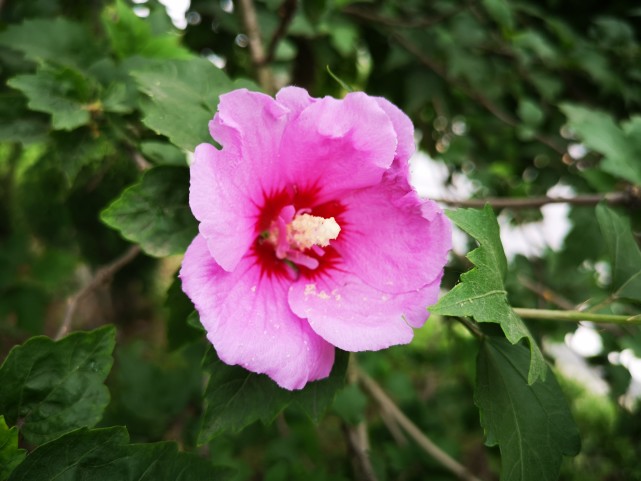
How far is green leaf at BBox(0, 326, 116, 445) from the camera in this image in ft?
2.88

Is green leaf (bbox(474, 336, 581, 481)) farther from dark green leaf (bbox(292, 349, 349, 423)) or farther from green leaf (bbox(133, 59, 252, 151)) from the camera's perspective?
green leaf (bbox(133, 59, 252, 151))

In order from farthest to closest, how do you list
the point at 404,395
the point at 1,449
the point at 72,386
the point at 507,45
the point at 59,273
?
1. the point at 59,273
2. the point at 404,395
3. the point at 507,45
4. the point at 72,386
5. the point at 1,449

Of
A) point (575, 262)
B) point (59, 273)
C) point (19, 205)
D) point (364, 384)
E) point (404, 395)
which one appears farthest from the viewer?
point (19, 205)

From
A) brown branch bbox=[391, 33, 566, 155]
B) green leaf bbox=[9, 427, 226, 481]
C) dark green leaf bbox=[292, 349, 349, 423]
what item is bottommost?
brown branch bbox=[391, 33, 566, 155]

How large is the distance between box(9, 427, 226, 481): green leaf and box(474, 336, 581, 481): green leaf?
20.6 inches

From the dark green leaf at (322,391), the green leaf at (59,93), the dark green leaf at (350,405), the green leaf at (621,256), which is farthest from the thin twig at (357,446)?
the green leaf at (59,93)

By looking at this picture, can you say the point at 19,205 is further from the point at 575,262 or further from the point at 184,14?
the point at 575,262

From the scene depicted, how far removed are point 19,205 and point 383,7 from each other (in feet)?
8.63

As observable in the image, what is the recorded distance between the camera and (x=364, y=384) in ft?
6.14

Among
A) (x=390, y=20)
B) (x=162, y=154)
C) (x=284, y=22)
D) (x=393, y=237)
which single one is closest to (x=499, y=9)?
(x=390, y=20)

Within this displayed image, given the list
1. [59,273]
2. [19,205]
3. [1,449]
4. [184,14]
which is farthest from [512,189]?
[19,205]

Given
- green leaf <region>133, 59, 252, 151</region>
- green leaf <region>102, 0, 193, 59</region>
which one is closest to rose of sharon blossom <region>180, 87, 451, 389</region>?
green leaf <region>133, 59, 252, 151</region>

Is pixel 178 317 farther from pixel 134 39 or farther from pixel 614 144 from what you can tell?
pixel 614 144

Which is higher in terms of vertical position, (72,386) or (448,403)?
(72,386)
